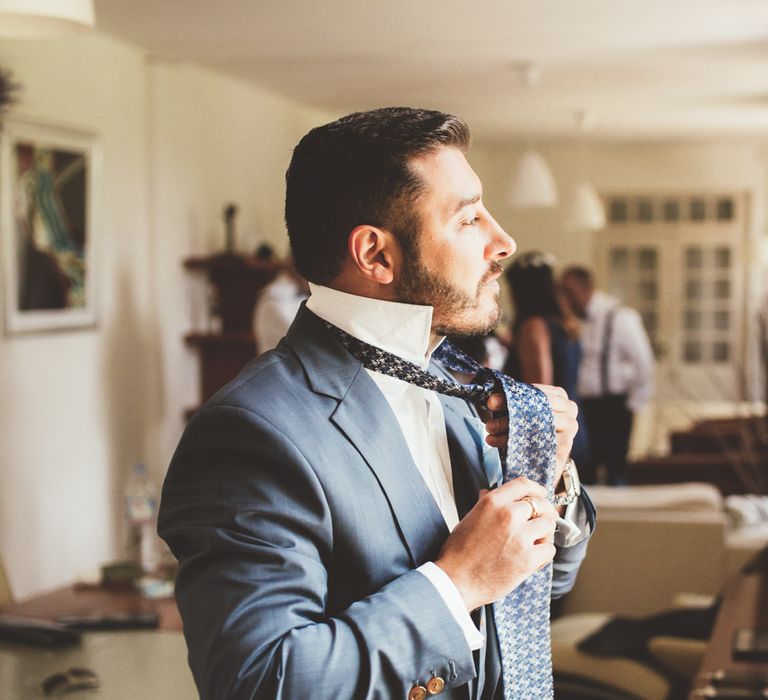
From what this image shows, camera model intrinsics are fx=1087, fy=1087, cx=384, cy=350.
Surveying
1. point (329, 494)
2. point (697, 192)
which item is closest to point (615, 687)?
point (329, 494)

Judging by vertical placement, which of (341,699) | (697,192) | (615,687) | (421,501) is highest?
(697,192)

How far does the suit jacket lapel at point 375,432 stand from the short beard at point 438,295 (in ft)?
0.32

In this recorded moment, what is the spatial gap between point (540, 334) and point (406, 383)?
127 inches

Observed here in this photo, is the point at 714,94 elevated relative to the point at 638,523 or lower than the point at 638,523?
elevated

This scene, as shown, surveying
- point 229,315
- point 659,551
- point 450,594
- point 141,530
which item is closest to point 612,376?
point 229,315

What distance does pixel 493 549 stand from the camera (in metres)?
1.10

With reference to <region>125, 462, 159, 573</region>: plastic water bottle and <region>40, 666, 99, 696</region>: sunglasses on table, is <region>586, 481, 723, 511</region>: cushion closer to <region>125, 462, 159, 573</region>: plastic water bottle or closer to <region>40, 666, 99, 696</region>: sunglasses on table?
<region>125, 462, 159, 573</region>: plastic water bottle

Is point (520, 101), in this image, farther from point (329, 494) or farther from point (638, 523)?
point (329, 494)

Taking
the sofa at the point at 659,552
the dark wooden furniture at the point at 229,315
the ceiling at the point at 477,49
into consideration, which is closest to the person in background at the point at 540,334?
the sofa at the point at 659,552

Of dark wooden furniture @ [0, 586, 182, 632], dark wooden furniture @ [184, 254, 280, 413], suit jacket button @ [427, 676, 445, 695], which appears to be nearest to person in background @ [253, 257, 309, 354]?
dark wooden furniture @ [184, 254, 280, 413]

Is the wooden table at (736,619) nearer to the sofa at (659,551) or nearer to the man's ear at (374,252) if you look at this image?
the sofa at (659,551)

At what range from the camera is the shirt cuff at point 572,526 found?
1.29 meters

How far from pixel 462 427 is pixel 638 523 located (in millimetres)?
2607

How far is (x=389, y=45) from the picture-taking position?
5590mm
